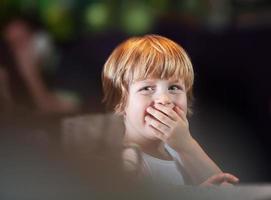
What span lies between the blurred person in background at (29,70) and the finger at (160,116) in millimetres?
207

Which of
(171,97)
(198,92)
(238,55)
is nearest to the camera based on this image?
(171,97)

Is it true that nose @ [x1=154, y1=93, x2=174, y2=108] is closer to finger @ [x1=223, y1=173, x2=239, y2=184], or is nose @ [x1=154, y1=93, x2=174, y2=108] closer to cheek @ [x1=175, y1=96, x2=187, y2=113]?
cheek @ [x1=175, y1=96, x2=187, y2=113]

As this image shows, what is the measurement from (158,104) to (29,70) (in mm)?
346

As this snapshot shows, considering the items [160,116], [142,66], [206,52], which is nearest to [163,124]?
[160,116]

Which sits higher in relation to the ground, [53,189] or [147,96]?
[147,96]

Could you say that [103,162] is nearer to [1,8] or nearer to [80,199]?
[80,199]

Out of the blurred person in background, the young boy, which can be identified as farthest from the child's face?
the blurred person in background

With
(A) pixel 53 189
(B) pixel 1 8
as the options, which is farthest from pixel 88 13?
(A) pixel 53 189

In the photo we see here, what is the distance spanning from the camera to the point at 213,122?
1.38 metres

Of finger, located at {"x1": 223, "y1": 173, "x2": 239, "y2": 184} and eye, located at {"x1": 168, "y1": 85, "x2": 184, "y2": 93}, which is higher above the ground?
eye, located at {"x1": 168, "y1": 85, "x2": 184, "y2": 93}

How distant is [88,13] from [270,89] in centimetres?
53

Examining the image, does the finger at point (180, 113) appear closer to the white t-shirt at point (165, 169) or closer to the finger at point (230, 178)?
the white t-shirt at point (165, 169)

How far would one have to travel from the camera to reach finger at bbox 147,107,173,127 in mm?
1261

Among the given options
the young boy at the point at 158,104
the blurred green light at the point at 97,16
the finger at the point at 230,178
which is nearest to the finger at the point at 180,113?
the young boy at the point at 158,104
